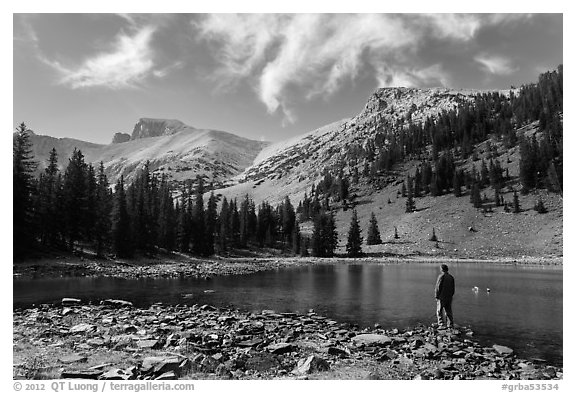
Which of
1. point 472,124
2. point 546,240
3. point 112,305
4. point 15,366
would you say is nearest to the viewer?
point 15,366

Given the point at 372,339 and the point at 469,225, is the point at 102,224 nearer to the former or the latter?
the point at 372,339

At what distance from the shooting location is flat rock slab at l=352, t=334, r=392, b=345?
14328 mm

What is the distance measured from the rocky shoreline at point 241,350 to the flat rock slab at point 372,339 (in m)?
0.04

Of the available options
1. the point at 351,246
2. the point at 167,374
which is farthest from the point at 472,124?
the point at 167,374

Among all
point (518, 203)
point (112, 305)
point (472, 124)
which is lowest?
point (112, 305)

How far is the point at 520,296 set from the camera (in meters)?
30.3

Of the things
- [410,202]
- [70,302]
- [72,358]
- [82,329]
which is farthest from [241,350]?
[410,202]

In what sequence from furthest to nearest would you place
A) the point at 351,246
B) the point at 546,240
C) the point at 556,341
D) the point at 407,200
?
1. the point at 407,200
2. the point at 351,246
3. the point at 546,240
4. the point at 556,341

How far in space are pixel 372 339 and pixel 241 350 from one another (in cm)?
547

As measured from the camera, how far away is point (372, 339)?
14.8m

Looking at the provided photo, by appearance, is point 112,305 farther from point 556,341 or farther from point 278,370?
point 556,341

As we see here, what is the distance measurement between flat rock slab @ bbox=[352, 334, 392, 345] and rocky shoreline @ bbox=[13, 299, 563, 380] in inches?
1.5

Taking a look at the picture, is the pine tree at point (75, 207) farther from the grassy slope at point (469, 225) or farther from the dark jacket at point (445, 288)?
the grassy slope at point (469, 225)
